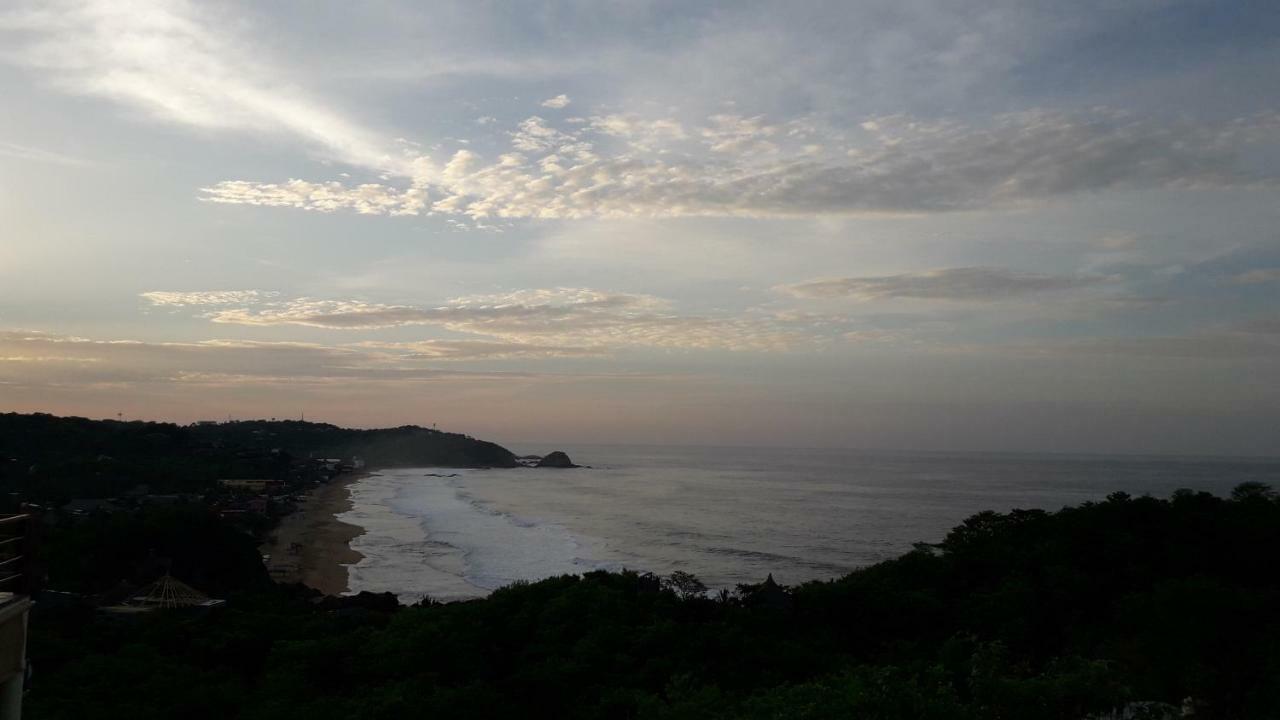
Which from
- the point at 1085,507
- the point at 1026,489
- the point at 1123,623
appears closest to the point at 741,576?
the point at 1085,507

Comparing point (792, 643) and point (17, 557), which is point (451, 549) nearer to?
point (792, 643)

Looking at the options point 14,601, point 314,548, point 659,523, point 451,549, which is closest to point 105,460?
point 314,548

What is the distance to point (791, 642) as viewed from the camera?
22.1 m

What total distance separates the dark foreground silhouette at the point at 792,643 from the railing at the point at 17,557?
31.4 ft

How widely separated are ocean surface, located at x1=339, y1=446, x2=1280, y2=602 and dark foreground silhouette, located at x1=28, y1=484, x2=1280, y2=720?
18.8 meters

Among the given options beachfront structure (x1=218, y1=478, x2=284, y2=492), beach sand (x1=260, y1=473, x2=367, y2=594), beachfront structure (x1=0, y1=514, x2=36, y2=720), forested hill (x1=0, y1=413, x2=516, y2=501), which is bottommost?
beach sand (x1=260, y1=473, x2=367, y2=594)

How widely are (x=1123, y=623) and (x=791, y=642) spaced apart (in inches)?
325

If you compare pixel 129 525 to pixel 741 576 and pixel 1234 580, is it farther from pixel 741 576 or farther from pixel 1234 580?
pixel 1234 580

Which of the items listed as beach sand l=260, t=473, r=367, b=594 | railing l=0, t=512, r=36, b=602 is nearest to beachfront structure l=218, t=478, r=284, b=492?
beach sand l=260, t=473, r=367, b=594

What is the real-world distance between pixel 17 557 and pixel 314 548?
5777cm

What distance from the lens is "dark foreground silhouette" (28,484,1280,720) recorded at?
14.6 metres

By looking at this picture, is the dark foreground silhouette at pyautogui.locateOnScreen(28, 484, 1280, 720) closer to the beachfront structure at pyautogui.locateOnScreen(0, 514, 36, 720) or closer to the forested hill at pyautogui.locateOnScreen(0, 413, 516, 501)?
the beachfront structure at pyautogui.locateOnScreen(0, 514, 36, 720)

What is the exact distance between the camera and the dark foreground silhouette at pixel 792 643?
47.8ft

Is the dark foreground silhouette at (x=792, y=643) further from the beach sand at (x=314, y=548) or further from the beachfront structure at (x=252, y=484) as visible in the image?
the beachfront structure at (x=252, y=484)
